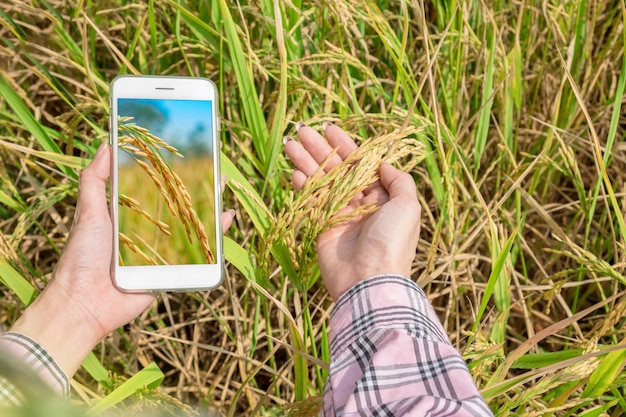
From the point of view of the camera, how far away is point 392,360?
2.92 ft

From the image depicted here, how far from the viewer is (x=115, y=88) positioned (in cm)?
112

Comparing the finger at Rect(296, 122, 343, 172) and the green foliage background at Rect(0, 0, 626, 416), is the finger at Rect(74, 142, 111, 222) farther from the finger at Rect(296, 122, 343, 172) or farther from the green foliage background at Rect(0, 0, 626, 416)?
the finger at Rect(296, 122, 343, 172)

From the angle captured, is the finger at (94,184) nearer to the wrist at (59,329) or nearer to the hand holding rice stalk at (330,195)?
the wrist at (59,329)

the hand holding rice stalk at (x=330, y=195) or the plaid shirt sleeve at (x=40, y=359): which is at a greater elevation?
the hand holding rice stalk at (x=330, y=195)

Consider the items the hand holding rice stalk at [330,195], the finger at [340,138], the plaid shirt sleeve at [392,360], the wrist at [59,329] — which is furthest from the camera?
the finger at [340,138]

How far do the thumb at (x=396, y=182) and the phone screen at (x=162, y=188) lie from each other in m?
0.31

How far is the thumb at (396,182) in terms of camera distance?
113cm

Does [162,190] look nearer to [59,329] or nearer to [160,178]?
[160,178]

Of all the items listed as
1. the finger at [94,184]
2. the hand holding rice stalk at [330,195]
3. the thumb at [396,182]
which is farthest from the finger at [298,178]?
the finger at [94,184]

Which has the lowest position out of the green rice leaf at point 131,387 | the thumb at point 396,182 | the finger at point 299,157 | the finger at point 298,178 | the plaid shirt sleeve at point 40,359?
the green rice leaf at point 131,387

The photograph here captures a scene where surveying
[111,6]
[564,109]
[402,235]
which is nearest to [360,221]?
[402,235]

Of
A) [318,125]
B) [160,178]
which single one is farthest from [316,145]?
[160,178]

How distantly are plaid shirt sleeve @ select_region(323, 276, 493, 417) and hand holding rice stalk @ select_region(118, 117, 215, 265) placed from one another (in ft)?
0.94

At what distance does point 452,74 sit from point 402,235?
0.44 m
